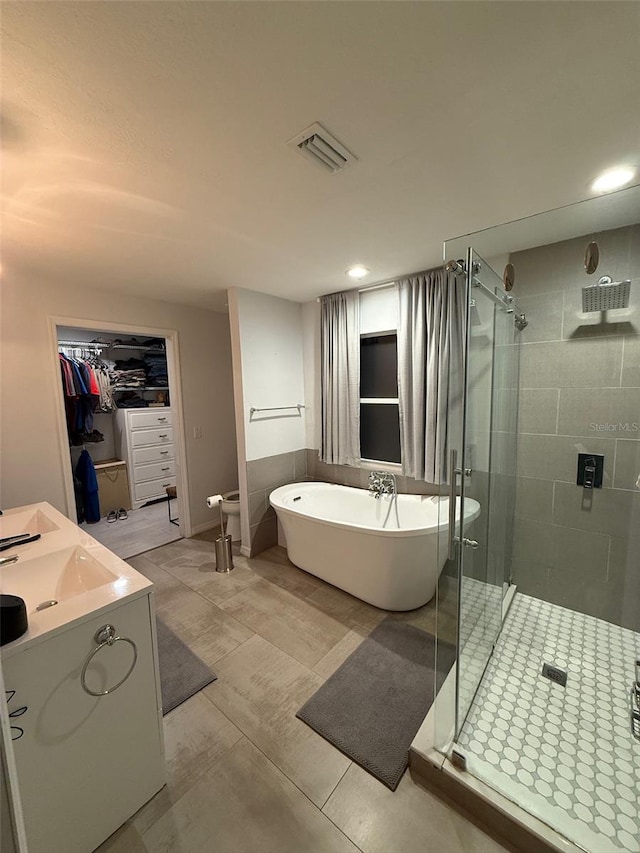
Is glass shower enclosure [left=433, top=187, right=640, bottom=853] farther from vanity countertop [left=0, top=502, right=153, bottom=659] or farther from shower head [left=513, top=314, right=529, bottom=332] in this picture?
vanity countertop [left=0, top=502, right=153, bottom=659]

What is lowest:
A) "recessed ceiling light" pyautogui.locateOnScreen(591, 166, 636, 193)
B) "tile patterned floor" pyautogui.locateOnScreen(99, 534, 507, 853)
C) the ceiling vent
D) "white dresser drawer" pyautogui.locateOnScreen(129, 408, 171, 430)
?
"tile patterned floor" pyautogui.locateOnScreen(99, 534, 507, 853)

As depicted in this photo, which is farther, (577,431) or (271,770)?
(577,431)

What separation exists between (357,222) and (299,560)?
253 centimetres

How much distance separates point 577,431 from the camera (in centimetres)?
215

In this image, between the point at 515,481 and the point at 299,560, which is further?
the point at 299,560

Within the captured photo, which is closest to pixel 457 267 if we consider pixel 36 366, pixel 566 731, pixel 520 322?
pixel 520 322

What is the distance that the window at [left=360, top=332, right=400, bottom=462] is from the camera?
3152 millimetres

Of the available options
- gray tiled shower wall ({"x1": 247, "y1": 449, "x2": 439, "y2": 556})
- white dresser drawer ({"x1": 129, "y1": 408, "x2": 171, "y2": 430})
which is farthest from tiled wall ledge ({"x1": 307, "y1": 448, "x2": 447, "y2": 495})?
white dresser drawer ({"x1": 129, "y1": 408, "x2": 171, "y2": 430})

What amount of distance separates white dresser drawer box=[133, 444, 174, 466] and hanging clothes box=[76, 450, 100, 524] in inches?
21.9

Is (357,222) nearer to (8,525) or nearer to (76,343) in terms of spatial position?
(8,525)

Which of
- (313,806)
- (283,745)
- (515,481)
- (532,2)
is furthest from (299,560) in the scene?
(532,2)

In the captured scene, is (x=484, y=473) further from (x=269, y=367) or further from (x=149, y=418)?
(x=149, y=418)

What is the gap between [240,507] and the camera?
3229 millimetres

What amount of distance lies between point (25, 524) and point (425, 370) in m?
2.86
